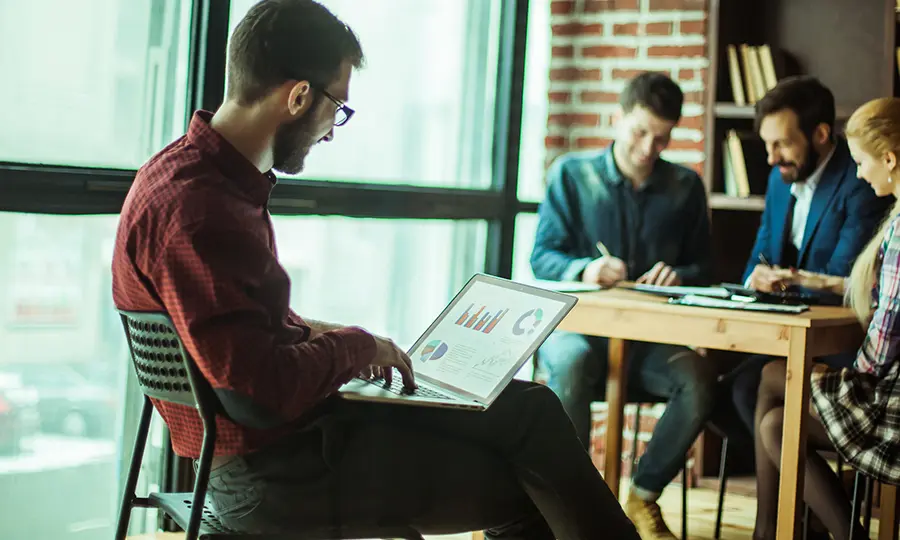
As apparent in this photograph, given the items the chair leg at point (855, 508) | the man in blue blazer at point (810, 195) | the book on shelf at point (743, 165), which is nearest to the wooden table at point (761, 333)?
the chair leg at point (855, 508)

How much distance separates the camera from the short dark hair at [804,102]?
117 inches

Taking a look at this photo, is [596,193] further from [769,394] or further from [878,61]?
[878,61]

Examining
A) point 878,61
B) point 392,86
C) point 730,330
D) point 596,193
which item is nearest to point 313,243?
point 392,86

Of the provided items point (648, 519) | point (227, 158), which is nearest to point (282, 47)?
point (227, 158)

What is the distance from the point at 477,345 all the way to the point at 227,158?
1.74ft

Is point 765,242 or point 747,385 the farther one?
point 765,242

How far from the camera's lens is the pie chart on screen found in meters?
1.84

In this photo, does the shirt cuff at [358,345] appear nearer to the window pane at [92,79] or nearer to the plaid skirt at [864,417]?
the window pane at [92,79]

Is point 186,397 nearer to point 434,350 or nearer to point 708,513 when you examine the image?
point 434,350

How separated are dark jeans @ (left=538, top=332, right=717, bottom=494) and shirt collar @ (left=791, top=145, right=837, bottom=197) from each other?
61 cm

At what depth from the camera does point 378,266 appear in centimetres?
322

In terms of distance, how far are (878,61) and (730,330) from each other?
5.36 ft

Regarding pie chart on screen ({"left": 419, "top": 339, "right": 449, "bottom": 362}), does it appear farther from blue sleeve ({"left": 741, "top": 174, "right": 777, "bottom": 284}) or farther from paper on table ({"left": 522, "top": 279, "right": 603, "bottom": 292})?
blue sleeve ({"left": 741, "top": 174, "right": 777, "bottom": 284})

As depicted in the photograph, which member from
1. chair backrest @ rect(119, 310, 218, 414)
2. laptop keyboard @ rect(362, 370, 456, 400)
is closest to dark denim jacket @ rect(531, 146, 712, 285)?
laptop keyboard @ rect(362, 370, 456, 400)
